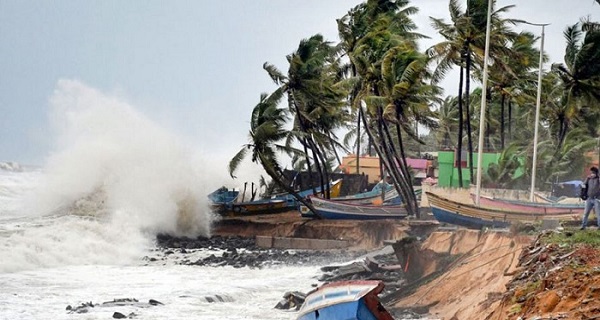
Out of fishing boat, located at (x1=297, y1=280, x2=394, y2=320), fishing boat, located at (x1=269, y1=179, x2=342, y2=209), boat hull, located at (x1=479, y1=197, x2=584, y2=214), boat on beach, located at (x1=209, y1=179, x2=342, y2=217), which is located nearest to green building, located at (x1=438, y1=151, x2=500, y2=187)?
fishing boat, located at (x1=269, y1=179, x2=342, y2=209)

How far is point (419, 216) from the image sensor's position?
3731cm

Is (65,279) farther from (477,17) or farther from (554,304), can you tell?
(477,17)

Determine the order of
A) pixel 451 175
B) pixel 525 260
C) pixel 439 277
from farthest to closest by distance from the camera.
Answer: pixel 451 175 < pixel 439 277 < pixel 525 260

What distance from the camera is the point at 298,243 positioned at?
113ft

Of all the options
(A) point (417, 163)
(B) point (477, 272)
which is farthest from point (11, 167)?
(B) point (477, 272)

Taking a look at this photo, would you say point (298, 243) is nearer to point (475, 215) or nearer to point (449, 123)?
point (475, 215)

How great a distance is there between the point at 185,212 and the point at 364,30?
515 inches

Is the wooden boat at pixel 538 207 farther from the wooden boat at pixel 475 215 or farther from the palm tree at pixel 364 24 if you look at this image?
the palm tree at pixel 364 24

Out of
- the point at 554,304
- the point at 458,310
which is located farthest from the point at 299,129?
the point at 554,304

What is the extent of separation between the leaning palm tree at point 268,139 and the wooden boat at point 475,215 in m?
11.5

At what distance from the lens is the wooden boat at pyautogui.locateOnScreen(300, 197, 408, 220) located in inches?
1497

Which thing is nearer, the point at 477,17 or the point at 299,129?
the point at 477,17

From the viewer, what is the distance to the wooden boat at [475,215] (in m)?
25.7

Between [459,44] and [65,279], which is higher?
[459,44]
